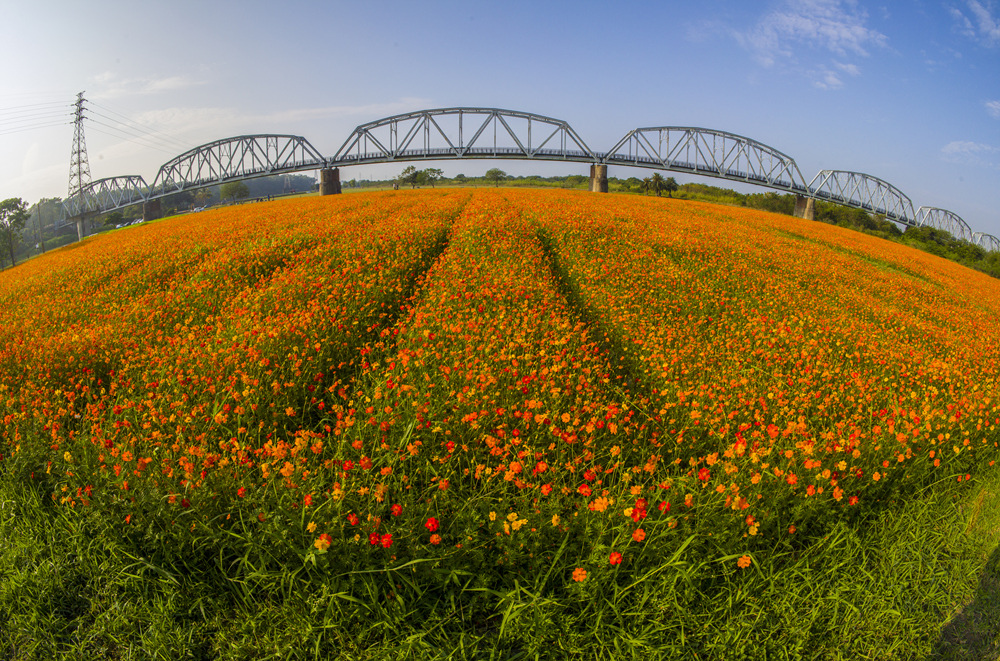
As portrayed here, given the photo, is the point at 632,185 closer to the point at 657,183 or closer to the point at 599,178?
the point at 657,183

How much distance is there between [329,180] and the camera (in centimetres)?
7731

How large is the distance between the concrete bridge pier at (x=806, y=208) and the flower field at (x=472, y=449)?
82674 mm

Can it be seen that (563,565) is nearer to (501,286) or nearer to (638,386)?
(638,386)

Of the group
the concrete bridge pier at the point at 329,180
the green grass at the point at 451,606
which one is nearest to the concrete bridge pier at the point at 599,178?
the concrete bridge pier at the point at 329,180

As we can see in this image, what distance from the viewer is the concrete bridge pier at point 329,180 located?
76750 mm

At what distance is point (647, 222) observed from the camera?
22.5 metres

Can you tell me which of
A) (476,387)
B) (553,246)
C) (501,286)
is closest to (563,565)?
(476,387)

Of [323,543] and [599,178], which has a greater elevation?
[599,178]

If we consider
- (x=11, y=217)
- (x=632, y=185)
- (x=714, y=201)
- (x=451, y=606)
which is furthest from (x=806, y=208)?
(x=11, y=217)

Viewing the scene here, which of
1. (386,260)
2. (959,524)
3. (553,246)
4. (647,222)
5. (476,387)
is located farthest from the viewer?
(647,222)

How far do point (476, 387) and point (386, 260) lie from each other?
707 centimetres

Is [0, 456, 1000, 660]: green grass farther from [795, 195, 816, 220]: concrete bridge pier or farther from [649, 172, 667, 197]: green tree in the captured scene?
[649, 172, 667, 197]: green tree

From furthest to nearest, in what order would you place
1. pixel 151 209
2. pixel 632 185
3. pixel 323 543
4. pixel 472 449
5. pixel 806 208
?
pixel 632 185, pixel 151 209, pixel 806 208, pixel 472 449, pixel 323 543

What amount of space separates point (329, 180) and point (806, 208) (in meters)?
84.6
